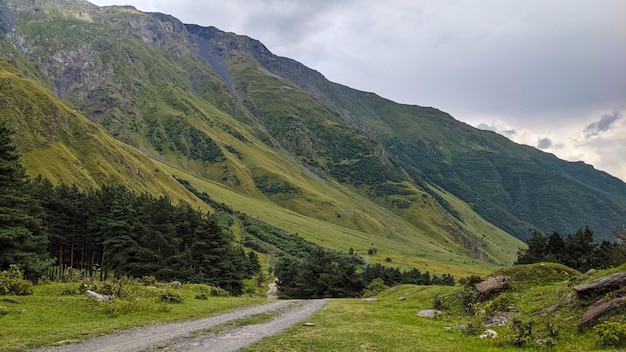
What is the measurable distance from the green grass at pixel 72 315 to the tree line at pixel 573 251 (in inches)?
2480

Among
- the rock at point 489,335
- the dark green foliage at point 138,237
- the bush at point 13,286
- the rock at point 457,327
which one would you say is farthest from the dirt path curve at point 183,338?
the dark green foliage at point 138,237

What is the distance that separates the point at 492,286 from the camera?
32.0 meters

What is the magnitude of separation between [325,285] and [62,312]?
5657 cm

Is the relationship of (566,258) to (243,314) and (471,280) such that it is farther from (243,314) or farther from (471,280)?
(243,314)

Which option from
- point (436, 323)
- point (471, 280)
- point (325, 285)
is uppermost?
point (471, 280)

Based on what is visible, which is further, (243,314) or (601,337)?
(243,314)

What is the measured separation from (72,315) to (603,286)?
104ft

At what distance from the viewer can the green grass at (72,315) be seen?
19531 millimetres

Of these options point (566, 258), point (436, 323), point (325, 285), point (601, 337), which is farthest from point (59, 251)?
point (566, 258)

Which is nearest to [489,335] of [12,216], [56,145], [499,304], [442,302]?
[499,304]

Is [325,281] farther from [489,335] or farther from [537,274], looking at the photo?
[489,335]

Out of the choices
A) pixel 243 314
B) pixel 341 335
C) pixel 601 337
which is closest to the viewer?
pixel 601 337

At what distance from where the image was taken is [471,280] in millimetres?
35812

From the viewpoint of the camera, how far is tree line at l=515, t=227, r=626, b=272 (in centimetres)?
6967
